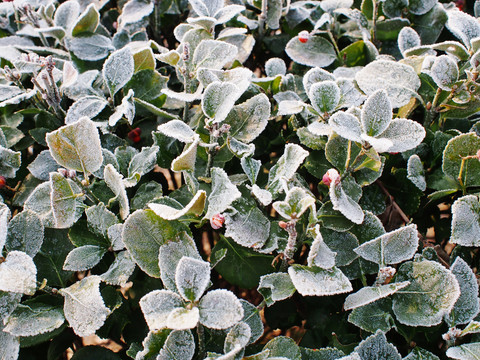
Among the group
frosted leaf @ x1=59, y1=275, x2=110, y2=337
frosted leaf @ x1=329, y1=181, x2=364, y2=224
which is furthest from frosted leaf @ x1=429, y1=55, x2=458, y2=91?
frosted leaf @ x1=59, y1=275, x2=110, y2=337

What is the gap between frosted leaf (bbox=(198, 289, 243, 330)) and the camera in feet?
2.57

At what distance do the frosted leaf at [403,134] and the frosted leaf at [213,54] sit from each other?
44 centimetres

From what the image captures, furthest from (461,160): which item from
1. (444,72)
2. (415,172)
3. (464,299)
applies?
(464,299)

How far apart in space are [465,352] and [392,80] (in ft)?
2.11

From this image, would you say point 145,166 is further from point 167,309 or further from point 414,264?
point 414,264

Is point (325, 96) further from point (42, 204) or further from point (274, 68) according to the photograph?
point (42, 204)

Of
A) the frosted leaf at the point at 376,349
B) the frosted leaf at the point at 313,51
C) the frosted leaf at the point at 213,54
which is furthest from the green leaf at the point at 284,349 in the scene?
the frosted leaf at the point at 313,51

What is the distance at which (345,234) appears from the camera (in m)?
0.99

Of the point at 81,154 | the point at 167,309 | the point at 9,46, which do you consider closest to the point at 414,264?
the point at 167,309

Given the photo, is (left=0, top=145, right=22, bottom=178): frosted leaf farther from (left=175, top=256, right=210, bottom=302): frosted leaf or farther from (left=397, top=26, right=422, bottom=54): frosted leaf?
(left=397, top=26, right=422, bottom=54): frosted leaf

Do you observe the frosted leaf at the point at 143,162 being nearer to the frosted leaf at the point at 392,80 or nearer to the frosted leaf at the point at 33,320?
the frosted leaf at the point at 33,320

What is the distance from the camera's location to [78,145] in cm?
96

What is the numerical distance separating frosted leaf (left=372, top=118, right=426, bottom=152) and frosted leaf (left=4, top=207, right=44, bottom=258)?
2.57ft

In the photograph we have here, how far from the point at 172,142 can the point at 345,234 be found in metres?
0.51
